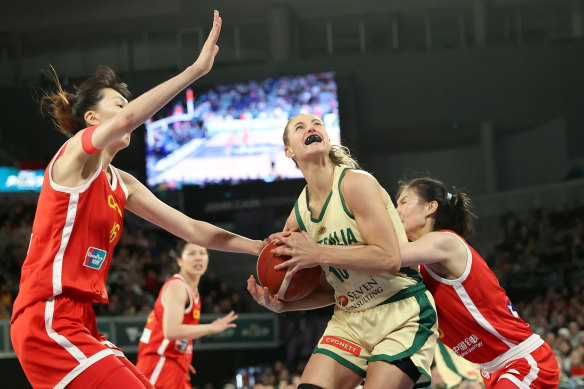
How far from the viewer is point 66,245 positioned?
9.30ft

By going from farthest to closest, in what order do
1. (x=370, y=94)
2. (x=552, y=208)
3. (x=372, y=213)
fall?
(x=370, y=94) < (x=552, y=208) < (x=372, y=213)

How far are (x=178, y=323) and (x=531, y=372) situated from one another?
2.36 m

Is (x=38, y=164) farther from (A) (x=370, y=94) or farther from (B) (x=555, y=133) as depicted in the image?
(B) (x=555, y=133)

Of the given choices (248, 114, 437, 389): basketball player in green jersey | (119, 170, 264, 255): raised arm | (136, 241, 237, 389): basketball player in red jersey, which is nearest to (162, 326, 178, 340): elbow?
A: (136, 241, 237, 389): basketball player in red jersey

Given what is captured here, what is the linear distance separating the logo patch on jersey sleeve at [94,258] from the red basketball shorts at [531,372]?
1971 mm

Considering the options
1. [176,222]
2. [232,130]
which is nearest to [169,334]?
[176,222]

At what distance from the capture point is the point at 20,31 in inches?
783

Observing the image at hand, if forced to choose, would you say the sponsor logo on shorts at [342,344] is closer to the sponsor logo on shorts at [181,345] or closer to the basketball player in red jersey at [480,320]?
the basketball player in red jersey at [480,320]

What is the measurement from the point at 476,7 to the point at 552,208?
5.55 meters

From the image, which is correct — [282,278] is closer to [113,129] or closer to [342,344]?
[342,344]

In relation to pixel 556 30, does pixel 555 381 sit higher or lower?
lower

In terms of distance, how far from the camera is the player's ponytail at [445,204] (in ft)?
12.4

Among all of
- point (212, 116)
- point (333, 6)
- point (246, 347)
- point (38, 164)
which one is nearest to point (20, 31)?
point (38, 164)

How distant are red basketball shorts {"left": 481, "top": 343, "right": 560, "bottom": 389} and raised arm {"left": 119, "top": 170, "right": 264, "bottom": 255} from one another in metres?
1.36
